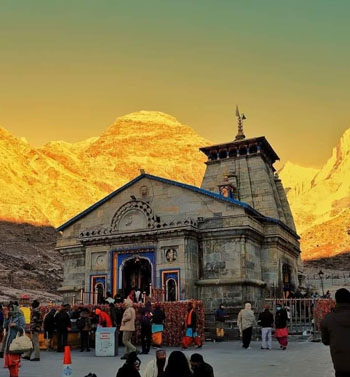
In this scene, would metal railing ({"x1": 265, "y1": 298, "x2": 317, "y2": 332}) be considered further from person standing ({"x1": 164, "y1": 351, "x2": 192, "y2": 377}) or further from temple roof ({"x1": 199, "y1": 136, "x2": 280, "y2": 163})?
person standing ({"x1": 164, "y1": 351, "x2": 192, "y2": 377})

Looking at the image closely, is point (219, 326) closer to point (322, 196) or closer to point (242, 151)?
point (242, 151)

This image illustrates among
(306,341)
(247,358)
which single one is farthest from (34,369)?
(306,341)

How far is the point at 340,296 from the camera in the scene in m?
6.38

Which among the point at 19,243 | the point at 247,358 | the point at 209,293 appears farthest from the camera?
the point at 19,243

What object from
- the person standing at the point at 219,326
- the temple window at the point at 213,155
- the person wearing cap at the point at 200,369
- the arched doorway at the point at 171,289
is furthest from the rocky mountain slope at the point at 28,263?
the person wearing cap at the point at 200,369

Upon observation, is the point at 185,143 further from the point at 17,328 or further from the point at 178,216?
the point at 17,328

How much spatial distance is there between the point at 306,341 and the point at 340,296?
14076mm

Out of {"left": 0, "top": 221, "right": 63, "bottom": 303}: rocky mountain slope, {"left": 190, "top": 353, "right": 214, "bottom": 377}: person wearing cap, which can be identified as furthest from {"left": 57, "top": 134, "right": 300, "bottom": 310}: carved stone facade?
{"left": 0, "top": 221, "right": 63, "bottom": 303}: rocky mountain slope

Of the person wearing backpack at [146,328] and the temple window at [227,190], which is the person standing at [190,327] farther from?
the temple window at [227,190]

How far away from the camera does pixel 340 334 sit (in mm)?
6039

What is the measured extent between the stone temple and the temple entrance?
52 millimetres

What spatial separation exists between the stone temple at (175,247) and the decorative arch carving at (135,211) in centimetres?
5

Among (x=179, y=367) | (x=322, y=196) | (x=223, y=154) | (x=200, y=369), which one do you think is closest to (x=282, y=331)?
(x=200, y=369)

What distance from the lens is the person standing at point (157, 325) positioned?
16750 mm
